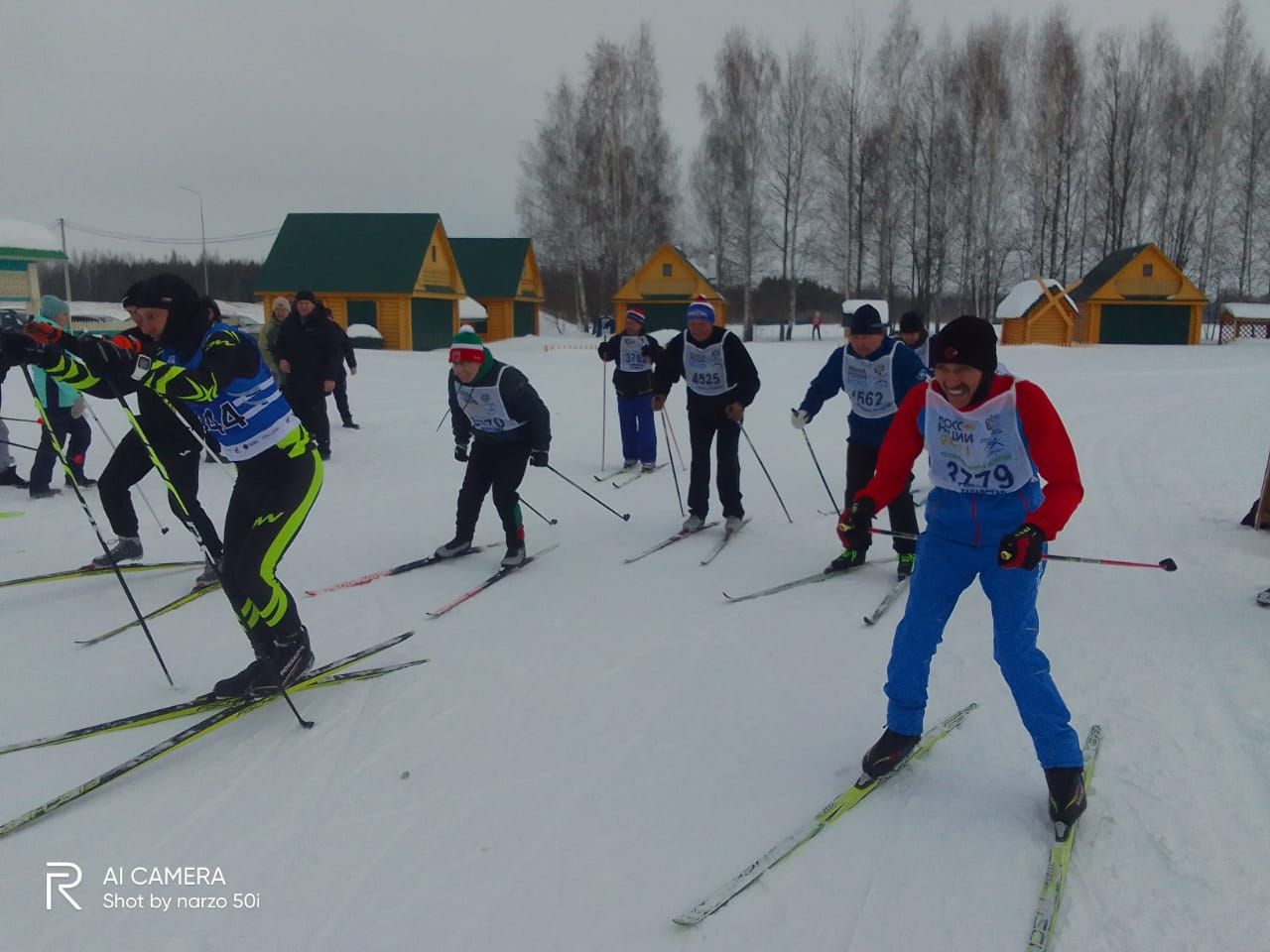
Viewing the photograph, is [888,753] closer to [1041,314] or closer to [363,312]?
[363,312]

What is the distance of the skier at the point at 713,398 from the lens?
6379mm

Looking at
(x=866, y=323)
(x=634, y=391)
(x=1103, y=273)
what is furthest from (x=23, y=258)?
(x=1103, y=273)

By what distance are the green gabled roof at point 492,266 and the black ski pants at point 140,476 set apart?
3026 centimetres

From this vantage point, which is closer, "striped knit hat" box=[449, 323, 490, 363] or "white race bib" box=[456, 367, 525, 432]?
"striped knit hat" box=[449, 323, 490, 363]

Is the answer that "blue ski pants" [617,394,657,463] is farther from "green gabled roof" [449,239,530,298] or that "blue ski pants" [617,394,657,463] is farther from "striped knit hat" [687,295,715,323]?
"green gabled roof" [449,239,530,298]

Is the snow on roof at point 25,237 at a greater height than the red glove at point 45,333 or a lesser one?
greater

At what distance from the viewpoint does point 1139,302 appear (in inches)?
1177

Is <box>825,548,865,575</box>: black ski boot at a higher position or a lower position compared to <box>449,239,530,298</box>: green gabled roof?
lower

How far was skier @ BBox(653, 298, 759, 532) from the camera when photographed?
638 centimetres

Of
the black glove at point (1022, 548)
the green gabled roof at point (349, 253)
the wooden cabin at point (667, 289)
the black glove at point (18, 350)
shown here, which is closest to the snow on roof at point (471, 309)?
the green gabled roof at point (349, 253)

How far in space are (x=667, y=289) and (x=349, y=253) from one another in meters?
11.3

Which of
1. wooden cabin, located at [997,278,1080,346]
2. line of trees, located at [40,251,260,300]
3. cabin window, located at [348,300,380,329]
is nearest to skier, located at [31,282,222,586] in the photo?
cabin window, located at [348,300,380,329]

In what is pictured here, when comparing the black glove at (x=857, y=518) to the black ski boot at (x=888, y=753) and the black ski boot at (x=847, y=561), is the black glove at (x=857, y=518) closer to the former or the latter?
the black ski boot at (x=888, y=753)

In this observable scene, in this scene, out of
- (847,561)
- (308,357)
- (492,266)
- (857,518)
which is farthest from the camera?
(492,266)
